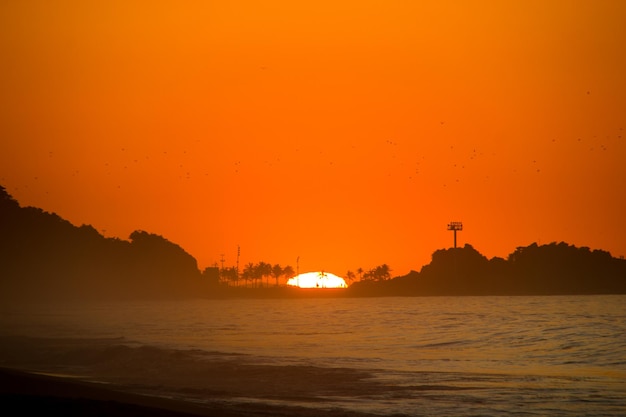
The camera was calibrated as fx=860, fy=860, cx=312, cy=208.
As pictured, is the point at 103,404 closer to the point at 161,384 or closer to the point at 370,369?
the point at 161,384

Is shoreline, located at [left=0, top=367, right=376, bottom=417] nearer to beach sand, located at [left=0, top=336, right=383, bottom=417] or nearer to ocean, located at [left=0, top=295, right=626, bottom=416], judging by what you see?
beach sand, located at [left=0, top=336, right=383, bottom=417]

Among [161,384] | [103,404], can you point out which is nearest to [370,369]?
[161,384]

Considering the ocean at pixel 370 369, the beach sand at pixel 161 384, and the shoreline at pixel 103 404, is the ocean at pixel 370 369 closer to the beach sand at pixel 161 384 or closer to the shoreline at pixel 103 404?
the beach sand at pixel 161 384

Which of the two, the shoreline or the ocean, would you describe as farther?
the ocean

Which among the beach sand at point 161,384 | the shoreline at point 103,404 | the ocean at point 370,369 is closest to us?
the shoreline at point 103,404

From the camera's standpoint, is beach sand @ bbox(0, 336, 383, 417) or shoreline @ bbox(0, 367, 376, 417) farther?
beach sand @ bbox(0, 336, 383, 417)

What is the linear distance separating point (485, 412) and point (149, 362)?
798 inches

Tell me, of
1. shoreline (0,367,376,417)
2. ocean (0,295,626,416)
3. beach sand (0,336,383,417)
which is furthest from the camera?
ocean (0,295,626,416)

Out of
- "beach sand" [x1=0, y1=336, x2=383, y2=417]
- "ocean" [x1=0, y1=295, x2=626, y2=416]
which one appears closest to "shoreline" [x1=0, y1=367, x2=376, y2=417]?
"beach sand" [x1=0, y1=336, x2=383, y2=417]

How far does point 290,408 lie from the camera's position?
23.7 m

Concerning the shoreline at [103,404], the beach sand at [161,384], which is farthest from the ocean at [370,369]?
the shoreline at [103,404]

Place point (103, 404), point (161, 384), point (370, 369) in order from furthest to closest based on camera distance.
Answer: point (370, 369) < point (161, 384) < point (103, 404)

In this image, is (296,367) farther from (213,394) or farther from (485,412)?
(485,412)

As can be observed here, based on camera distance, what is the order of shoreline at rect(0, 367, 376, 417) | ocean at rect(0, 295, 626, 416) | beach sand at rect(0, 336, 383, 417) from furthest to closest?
ocean at rect(0, 295, 626, 416) → beach sand at rect(0, 336, 383, 417) → shoreline at rect(0, 367, 376, 417)
